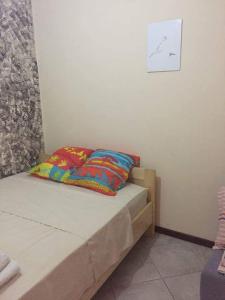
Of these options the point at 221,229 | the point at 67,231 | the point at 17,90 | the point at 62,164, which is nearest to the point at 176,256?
the point at 221,229

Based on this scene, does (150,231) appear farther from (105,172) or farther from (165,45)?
(165,45)

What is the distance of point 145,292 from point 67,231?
73cm

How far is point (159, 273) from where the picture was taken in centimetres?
191

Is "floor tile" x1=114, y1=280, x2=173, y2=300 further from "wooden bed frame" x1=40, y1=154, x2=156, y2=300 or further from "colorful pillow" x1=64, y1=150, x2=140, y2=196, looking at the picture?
"colorful pillow" x1=64, y1=150, x2=140, y2=196

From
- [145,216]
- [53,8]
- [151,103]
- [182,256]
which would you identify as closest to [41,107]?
[53,8]

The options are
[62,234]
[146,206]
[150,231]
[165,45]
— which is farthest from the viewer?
[150,231]

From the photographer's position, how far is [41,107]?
9.58ft

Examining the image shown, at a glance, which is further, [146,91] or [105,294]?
[146,91]

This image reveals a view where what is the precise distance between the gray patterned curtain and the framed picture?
1.34 m

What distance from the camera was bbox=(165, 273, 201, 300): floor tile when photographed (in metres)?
1.69

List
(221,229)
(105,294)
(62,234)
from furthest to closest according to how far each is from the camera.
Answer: (105,294), (221,229), (62,234)

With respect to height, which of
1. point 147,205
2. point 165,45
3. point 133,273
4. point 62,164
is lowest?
point 133,273

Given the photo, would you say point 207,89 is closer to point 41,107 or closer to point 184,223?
point 184,223

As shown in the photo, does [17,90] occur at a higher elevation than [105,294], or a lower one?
higher
